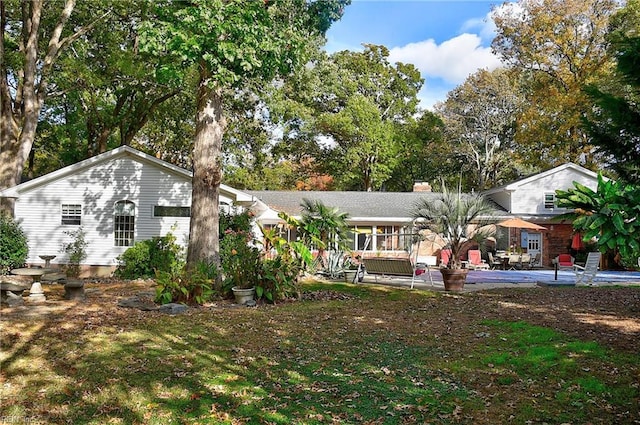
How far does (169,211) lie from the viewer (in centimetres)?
1766

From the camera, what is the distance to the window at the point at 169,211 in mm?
17656

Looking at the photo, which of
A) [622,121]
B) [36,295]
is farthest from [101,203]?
[622,121]

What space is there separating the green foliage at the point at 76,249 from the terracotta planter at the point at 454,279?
13014 millimetres

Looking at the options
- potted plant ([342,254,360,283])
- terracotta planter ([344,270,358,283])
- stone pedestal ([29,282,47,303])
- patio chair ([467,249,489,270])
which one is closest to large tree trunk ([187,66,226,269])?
stone pedestal ([29,282,47,303])

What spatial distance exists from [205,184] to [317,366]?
7161mm

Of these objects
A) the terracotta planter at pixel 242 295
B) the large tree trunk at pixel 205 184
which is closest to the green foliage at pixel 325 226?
the large tree trunk at pixel 205 184

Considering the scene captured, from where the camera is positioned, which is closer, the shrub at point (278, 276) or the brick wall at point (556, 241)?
the shrub at point (278, 276)

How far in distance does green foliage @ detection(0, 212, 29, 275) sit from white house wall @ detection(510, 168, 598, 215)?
2330cm

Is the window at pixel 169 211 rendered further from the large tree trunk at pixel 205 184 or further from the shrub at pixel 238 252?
the large tree trunk at pixel 205 184

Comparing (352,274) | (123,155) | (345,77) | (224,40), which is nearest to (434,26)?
(224,40)

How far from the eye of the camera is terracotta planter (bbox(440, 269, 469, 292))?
518 inches

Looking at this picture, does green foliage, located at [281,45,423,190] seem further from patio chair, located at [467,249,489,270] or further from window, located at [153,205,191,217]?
window, located at [153,205,191,217]

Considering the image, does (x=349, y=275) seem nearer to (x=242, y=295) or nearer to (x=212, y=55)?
(x=242, y=295)

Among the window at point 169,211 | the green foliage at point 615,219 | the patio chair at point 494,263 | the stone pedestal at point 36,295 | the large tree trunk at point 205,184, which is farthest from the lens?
the patio chair at point 494,263
